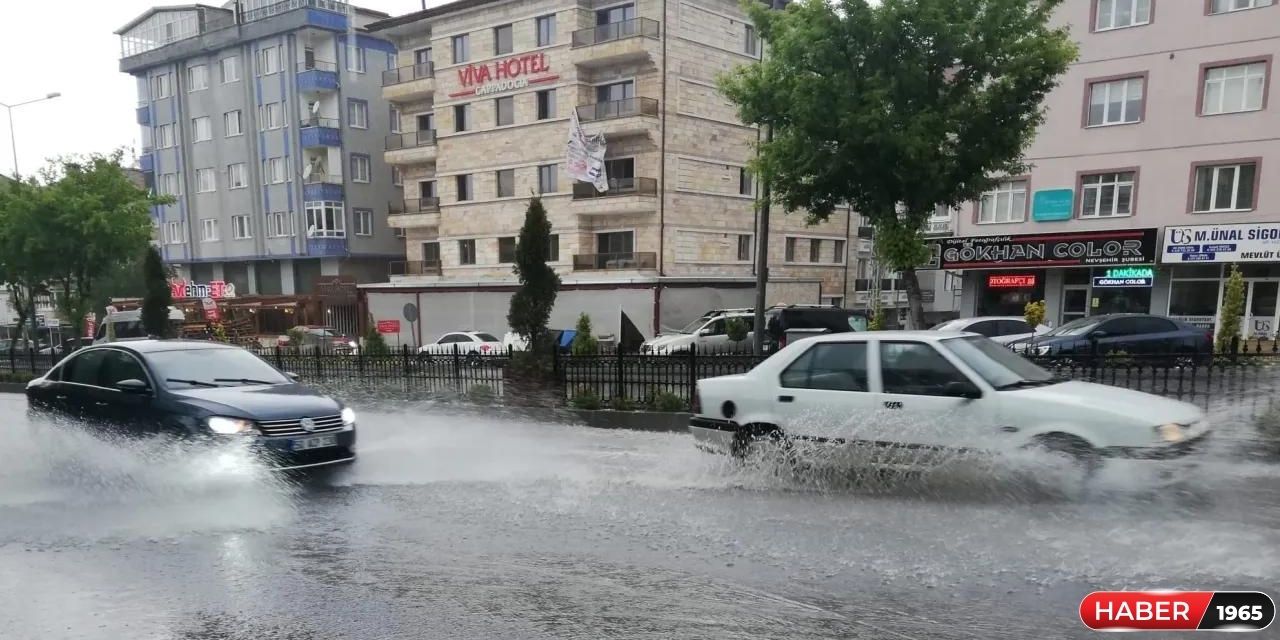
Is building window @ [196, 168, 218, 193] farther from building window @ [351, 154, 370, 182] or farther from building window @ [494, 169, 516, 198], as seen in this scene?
building window @ [494, 169, 516, 198]

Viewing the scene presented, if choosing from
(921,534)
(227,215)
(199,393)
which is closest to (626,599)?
(921,534)

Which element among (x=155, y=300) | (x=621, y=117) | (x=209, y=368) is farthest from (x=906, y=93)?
(x=155, y=300)

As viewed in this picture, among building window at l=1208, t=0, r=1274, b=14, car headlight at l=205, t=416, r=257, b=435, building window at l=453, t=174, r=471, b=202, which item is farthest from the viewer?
building window at l=453, t=174, r=471, b=202

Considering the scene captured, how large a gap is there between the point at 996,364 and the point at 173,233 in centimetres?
5227

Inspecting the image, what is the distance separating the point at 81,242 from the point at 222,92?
71.3 ft

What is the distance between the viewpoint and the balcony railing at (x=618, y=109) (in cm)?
2934

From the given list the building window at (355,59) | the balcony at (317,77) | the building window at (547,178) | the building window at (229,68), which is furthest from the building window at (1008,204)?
the building window at (229,68)

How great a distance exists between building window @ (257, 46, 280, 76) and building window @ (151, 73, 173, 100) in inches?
340

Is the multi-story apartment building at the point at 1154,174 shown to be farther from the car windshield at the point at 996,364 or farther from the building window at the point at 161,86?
the building window at the point at 161,86

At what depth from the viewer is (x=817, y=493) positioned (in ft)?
21.2

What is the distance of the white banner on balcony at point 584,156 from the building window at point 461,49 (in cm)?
800

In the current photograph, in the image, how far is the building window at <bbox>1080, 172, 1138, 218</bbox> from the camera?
2333cm

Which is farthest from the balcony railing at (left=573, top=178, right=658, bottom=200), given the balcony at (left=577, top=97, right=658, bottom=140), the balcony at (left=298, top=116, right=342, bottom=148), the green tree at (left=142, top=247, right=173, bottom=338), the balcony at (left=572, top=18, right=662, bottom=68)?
the balcony at (left=298, top=116, right=342, bottom=148)

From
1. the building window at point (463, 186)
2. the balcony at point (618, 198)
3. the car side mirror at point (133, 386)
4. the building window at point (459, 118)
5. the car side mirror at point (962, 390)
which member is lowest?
the car side mirror at point (133, 386)
